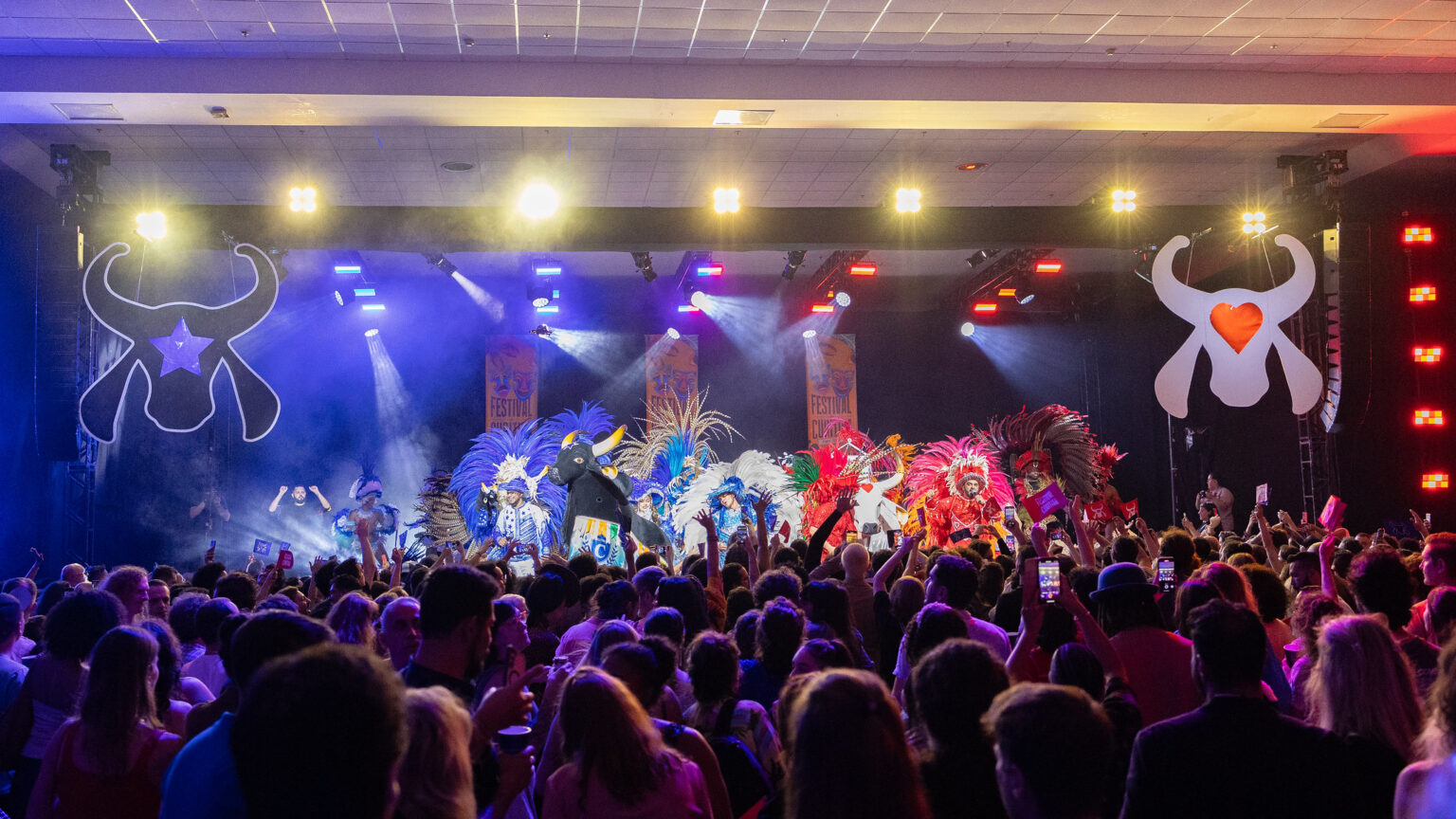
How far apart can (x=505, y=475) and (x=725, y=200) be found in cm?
539

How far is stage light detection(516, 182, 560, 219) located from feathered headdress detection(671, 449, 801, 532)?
14.3 feet

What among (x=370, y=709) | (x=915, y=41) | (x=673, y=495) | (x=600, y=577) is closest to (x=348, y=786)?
(x=370, y=709)

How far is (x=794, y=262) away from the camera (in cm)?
1304

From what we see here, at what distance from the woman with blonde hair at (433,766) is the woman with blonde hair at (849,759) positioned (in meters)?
0.54

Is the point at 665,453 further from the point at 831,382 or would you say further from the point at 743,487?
the point at 831,382

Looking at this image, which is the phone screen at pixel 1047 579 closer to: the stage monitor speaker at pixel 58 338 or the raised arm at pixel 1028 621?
the raised arm at pixel 1028 621

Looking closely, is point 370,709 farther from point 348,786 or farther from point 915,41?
point 915,41

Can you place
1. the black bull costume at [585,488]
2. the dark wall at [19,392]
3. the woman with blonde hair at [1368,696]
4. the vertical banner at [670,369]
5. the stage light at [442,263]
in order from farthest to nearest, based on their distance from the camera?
the vertical banner at [670,369] < the stage light at [442,263] < the black bull costume at [585,488] < the dark wall at [19,392] < the woman with blonde hair at [1368,696]

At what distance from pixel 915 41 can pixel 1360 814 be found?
631cm

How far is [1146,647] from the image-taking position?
3029 mm

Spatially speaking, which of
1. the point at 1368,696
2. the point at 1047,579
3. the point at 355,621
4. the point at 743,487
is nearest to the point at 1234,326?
the point at 743,487

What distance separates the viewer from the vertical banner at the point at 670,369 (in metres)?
15.6

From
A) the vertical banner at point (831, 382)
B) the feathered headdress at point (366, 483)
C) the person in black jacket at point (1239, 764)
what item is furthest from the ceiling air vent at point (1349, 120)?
the feathered headdress at point (366, 483)

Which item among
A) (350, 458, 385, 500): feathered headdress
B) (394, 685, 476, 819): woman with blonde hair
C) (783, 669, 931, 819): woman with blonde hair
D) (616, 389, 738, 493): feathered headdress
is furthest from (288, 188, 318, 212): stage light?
(783, 669, 931, 819): woman with blonde hair
